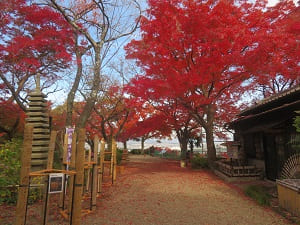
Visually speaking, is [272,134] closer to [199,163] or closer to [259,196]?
[259,196]

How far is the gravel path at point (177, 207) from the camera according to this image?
5160 mm

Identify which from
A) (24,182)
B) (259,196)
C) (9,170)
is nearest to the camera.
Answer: (24,182)

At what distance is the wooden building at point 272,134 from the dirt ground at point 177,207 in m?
2.45

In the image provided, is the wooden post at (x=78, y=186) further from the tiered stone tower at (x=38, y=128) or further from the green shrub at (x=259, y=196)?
the green shrub at (x=259, y=196)

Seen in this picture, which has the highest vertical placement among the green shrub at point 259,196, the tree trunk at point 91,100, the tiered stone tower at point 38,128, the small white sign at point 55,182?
the tree trunk at point 91,100

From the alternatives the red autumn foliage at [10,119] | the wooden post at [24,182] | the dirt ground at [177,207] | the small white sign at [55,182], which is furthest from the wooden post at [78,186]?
the red autumn foliage at [10,119]

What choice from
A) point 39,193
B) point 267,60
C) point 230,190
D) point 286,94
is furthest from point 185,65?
point 39,193

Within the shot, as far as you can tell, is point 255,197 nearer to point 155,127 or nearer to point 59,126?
point 155,127

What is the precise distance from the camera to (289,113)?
26.9 feet

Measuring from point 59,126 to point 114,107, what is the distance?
4594 millimetres

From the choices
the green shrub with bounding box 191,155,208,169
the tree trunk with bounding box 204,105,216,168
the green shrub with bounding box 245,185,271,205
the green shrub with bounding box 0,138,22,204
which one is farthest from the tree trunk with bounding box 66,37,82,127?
the green shrub with bounding box 191,155,208,169

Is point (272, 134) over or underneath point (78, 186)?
over

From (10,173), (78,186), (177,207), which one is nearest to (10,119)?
(10,173)

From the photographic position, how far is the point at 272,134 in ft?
32.1
